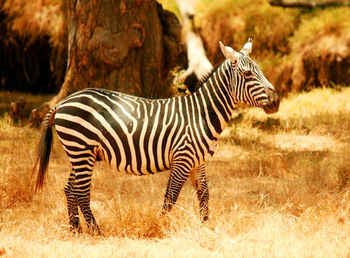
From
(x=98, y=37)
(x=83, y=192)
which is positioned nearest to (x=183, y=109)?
(x=83, y=192)

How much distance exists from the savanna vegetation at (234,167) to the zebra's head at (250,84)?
2.99 feet

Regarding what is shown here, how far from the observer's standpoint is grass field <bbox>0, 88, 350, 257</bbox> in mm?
3965

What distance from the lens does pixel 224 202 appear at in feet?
16.9

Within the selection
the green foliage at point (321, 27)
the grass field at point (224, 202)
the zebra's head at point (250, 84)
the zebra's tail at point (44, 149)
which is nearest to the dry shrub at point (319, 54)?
the green foliage at point (321, 27)

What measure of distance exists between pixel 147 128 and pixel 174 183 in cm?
52

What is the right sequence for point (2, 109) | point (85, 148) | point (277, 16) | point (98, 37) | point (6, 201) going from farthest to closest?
point (277, 16), point (2, 109), point (98, 37), point (6, 201), point (85, 148)

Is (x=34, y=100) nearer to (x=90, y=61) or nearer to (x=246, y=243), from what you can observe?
(x=90, y=61)

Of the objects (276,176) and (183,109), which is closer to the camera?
(183,109)

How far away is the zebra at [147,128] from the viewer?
166 inches

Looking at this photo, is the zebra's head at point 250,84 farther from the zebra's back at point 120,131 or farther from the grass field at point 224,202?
the grass field at point 224,202

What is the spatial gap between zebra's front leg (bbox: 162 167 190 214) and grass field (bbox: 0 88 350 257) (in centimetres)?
10

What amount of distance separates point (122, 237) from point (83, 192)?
503 millimetres

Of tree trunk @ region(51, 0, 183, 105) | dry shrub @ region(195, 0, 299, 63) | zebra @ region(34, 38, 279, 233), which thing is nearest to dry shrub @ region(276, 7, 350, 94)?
dry shrub @ region(195, 0, 299, 63)

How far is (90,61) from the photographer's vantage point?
729 cm
